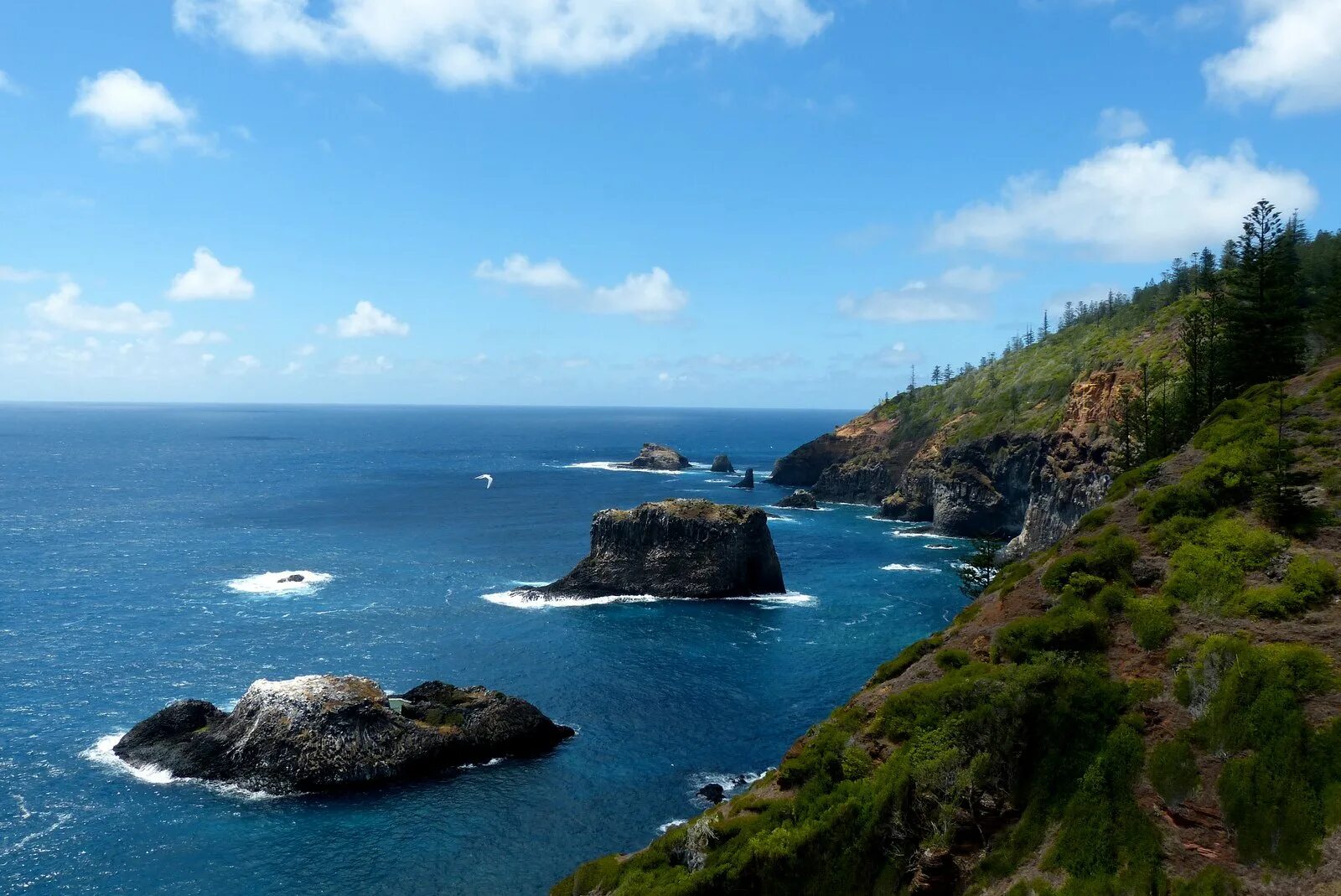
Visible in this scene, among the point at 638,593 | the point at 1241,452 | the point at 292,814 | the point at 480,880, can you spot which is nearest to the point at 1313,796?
the point at 1241,452

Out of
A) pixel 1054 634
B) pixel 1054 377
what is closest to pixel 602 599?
pixel 1054 634

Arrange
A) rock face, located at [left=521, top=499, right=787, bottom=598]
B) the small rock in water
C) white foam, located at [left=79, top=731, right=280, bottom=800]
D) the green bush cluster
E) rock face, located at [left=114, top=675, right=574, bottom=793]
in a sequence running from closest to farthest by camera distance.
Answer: the green bush cluster
the small rock in water
white foam, located at [left=79, top=731, right=280, bottom=800]
rock face, located at [left=114, top=675, right=574, bottom=793]
rock face, located at [left=521, top=499, right=787, bottom=598]

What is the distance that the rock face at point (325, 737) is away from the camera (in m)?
56.2

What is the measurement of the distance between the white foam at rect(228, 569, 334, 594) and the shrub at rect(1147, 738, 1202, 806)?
98.6m

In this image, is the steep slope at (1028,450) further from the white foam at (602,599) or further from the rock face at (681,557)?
the rock face at (681,557)

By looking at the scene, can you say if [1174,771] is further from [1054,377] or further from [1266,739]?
[1054,377]

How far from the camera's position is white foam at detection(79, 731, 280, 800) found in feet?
179

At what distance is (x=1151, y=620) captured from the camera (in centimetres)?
3500

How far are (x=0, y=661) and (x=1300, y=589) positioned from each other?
100260mm

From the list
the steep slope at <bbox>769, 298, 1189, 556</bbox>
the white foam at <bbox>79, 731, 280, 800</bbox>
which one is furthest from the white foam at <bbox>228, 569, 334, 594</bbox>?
the steep slope at <bbox>769, 298, 1189, 556</bbox>

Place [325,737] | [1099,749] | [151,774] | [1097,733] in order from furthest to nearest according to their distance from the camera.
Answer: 1. [325,737]
2. [151,774]
3. [1097,733]
4. [1099,749]

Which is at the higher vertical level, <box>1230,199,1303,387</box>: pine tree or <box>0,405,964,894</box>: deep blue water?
<box>1230,199,1303,387</box>: pine tree

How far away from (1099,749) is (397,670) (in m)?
62.3

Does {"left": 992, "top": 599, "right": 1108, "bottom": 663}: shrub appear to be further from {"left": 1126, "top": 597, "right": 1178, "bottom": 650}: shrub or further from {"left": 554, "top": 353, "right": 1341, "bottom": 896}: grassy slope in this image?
{"left": 1126, "top": 597, "right": 1178, "bottom": 650}: shrub
